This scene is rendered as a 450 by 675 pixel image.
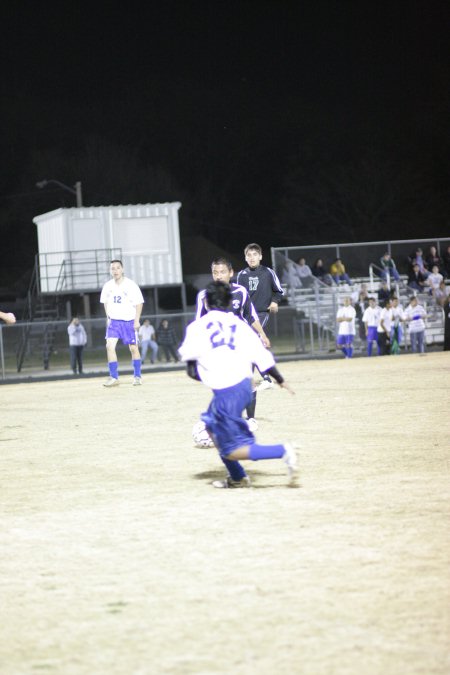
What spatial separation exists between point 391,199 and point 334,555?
2699 inches

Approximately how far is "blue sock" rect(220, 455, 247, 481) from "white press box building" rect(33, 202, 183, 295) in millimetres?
31153

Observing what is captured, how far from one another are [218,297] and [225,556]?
8.75 ft

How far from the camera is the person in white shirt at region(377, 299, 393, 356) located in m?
29.1

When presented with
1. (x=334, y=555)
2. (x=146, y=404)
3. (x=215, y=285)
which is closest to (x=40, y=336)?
(x=146, y=404)

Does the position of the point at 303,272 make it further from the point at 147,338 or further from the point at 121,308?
A: the point at 121,308

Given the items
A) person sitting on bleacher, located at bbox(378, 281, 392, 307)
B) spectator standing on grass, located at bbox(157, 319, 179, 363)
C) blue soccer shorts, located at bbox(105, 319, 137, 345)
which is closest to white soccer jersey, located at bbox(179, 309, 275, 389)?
blue soccer shorts, located at bbox(105, 319, 137, 345)

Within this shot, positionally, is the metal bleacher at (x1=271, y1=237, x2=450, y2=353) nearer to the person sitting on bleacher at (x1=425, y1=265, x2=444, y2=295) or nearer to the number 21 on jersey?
the person sitting on bleacher at (x1=425, y1=265, x2=444, y2=295)

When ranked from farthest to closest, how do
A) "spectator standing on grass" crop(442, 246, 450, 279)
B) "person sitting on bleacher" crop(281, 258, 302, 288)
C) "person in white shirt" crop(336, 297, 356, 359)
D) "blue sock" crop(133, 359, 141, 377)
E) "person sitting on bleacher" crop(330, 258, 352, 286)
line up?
"spectator standing on grass" crop(442, 246, 450, 279)
"person sitting on bleacher" crop(330, 258, 352, 286)
"person sitting on bleacher" crop(281, 258, 302, 288)
"person in white shirt" crop(336, 297, 356, 359)
"blue sock" crop(133, 359, 141, 377)

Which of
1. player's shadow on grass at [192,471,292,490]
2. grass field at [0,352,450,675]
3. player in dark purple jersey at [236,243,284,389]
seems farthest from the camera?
player in dark purple jersey at [236,243,284,389]

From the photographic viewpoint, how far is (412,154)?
2808 inches

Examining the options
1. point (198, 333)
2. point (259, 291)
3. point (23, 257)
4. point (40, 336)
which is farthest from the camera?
point (23, 257)

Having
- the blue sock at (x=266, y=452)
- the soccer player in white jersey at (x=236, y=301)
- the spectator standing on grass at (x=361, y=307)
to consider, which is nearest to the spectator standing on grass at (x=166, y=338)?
the spectator standing on grass at (x=361, y=307)

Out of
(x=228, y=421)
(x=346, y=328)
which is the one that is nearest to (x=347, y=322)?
(x=346, y=328)

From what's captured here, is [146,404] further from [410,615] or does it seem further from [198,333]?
[410,615]
